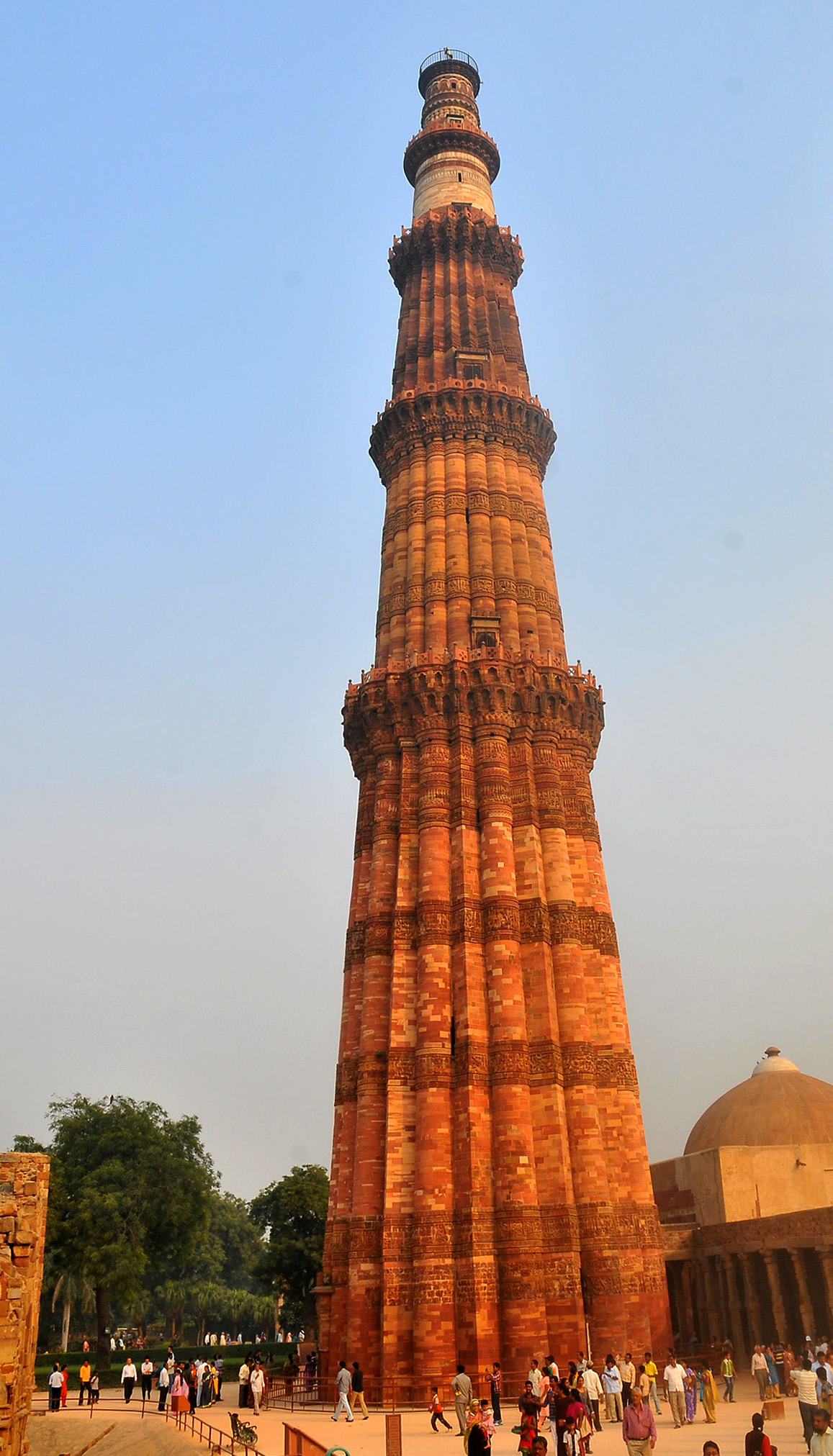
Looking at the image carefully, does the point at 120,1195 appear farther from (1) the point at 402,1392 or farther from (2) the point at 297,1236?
(1) the point at 402,1392

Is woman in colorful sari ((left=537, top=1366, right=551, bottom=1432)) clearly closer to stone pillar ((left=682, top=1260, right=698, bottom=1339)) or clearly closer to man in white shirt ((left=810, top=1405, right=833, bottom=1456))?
man in white shirt ((left=810, top=1405, right=833, bottom=1456))

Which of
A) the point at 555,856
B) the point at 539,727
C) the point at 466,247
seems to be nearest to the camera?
the point at 555,856

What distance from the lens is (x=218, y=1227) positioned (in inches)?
3091

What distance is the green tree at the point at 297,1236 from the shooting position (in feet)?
151

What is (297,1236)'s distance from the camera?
47031 millimetres

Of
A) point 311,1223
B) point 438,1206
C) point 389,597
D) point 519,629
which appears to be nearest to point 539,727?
point 519,629

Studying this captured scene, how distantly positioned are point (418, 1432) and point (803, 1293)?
946 cm

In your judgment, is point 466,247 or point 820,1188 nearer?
point 820,1188

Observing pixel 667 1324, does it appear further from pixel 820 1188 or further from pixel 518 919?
pixel 518 919

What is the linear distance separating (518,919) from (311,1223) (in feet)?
81.7

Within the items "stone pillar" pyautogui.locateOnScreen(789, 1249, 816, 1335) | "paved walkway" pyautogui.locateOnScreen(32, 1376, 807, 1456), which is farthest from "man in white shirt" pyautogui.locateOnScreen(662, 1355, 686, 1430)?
"stone pillar" pyautogui.locateOnScreen(789, 1249, 816, 1335)

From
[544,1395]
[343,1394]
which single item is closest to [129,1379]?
[343,1394]

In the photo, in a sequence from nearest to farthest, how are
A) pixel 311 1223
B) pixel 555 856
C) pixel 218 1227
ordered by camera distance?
pixel 555 856 → pixel 311 1223 → pixel 218 1227

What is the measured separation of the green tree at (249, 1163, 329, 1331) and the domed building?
58.1ft
